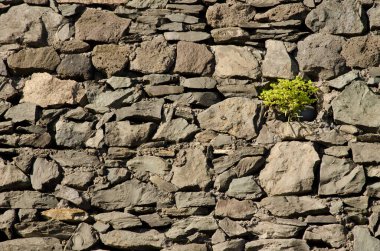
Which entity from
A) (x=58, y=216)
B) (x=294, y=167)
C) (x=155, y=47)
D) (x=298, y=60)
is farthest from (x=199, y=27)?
(x=58, y=216)

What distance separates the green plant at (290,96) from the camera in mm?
5672

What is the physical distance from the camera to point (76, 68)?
5.96 metres

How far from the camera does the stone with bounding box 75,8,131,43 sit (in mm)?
6020

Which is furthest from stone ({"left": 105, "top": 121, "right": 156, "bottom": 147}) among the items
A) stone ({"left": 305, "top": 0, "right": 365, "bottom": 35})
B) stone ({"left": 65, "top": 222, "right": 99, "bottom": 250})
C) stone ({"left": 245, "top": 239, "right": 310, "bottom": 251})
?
stone ({"left": 305, "top": 0, "right": 365, "bottom": 35})

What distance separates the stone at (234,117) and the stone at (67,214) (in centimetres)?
112

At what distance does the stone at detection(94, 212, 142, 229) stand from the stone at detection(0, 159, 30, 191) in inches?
23.7

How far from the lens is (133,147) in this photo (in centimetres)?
578

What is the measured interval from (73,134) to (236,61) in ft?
4.53

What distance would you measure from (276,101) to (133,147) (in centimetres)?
113

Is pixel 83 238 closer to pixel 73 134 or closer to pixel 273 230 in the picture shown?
pixel 73 134

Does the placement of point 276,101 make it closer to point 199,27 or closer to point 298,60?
point 298,60

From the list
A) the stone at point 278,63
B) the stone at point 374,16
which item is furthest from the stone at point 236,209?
the stone at point 374,16

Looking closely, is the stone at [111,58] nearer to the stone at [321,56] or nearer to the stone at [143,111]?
the stone at [143,111]

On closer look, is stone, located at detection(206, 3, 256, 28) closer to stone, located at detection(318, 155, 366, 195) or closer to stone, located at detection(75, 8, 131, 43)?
stone, located at detection(75, 8, 131, 43)
